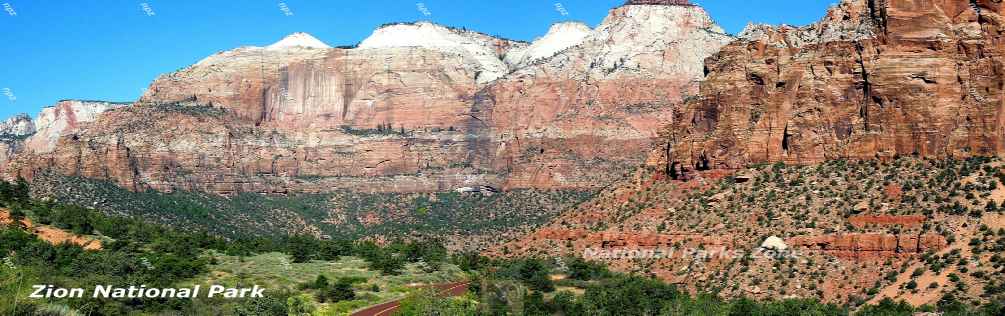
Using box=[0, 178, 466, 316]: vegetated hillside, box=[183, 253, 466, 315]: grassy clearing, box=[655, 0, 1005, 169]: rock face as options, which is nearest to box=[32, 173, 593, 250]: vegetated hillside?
box=[655, 0, 1005, 169]: rock face

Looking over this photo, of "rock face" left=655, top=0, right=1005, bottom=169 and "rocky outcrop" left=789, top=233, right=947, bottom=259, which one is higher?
"rock face" left=655, top=0, right=1005, bottom=169

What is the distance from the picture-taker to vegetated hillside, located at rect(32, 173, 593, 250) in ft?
495

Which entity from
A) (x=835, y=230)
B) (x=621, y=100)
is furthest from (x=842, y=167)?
(x=621, y=100)

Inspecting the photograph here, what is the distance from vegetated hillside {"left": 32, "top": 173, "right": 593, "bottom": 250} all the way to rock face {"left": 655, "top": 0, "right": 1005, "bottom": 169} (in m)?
40.6

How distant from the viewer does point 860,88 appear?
9175 centimetres

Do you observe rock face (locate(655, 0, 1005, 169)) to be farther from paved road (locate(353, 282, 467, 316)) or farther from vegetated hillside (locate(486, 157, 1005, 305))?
paved road (locate(353, 282, 467, 316))

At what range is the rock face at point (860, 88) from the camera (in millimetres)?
87500

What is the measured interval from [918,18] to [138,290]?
181 feet

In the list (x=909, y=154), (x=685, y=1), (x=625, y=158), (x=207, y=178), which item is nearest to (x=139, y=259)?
(x=909, y=154)

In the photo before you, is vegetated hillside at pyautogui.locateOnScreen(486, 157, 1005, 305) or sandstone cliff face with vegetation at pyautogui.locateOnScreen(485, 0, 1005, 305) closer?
vegetated hillside at pyautogui.locateOnScreen(486, 157, 1005, 305)

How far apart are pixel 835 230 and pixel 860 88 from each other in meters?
12.6

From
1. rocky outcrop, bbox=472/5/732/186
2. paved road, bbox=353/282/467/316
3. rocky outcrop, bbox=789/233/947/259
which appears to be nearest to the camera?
paved road, bbox=353/282/467/316

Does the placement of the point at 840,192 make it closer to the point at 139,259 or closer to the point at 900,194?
the point at 900,194

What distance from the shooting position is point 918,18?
89.5 meters
